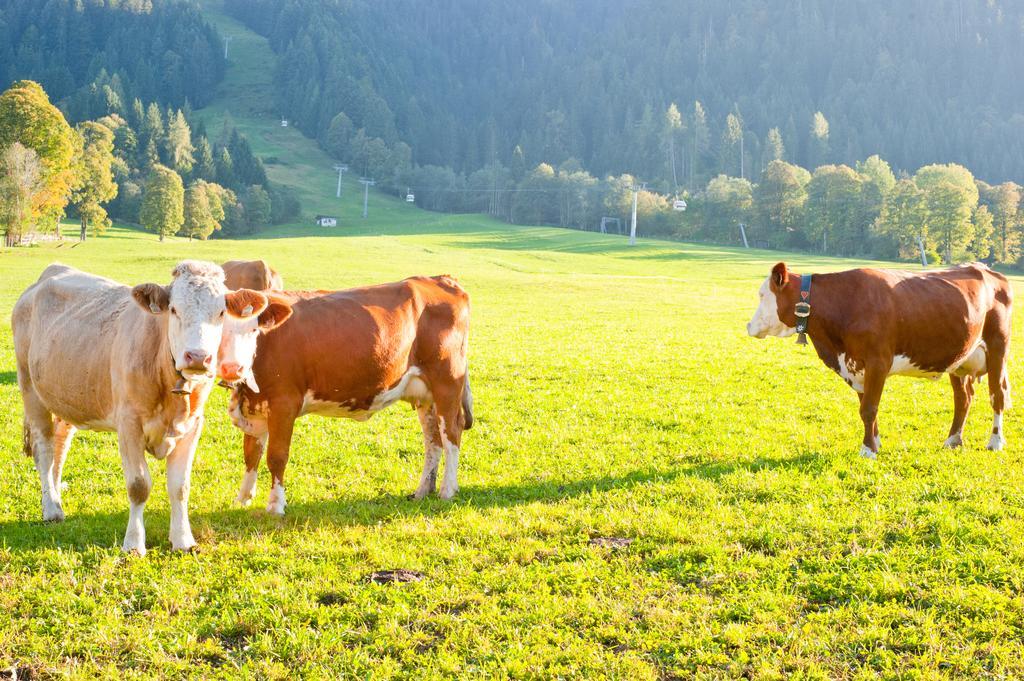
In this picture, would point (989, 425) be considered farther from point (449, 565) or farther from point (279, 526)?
point (279, 526)

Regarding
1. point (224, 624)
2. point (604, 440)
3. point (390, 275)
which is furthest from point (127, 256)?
point (224, 624)

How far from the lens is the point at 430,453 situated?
9469mm

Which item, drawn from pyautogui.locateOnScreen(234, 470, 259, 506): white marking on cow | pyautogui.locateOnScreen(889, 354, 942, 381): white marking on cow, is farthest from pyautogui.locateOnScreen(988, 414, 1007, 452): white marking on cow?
pyautogui.locateOnScreen(234, 470, 259, 506): white marking on cow

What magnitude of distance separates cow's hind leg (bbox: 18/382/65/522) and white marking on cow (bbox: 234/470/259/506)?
5.99 ft

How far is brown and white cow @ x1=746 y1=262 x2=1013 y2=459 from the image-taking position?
35.2ft

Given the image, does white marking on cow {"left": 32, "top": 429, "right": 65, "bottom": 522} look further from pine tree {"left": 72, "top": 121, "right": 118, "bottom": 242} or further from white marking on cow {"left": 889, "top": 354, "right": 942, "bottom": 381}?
pine tree {"left": 72, "top": 121, "right": 118, "bottom": 242}

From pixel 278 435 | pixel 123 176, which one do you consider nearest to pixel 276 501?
pixel 278 435

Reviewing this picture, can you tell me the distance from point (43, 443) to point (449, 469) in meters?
4.49

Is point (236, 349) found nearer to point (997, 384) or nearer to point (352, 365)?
point (352, 365)

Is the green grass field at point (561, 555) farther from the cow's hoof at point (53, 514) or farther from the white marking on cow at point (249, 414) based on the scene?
the white marking on cow at point (249, 414)

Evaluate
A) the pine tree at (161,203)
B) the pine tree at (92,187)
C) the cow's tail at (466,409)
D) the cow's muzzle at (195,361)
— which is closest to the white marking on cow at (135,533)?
the cow's muzzle at (195,361)

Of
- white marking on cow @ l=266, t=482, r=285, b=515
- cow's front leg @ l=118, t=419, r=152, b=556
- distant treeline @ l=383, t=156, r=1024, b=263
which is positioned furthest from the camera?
distant treeline @ l=383, t=156, r=1024, b=263

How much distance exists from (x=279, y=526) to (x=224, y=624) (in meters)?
2.06

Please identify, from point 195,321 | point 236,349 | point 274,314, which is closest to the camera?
point 195,321
